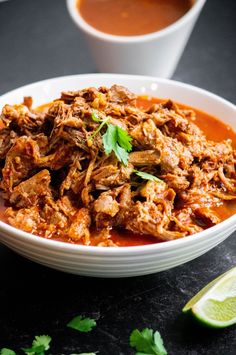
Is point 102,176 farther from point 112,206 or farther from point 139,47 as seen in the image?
point 139,47

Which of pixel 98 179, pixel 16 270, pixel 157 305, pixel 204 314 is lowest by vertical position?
pixel 16 270

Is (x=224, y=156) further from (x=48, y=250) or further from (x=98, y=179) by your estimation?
(x=48, y=250)

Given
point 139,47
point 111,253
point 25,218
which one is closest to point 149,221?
point 111,253

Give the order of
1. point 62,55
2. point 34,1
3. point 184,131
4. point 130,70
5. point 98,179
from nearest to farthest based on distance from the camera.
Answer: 1. point 98,179
2. point 184,131
3. point 130,70
4. point 62,55
5. point 34,1

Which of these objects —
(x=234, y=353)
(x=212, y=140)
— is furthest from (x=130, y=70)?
(x=234, y=353)

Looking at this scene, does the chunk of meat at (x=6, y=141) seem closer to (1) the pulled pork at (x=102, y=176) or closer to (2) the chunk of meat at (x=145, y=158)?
(1) the pulled pork at (x=102, y=176)

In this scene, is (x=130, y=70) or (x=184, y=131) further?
(x=130, y=70)
